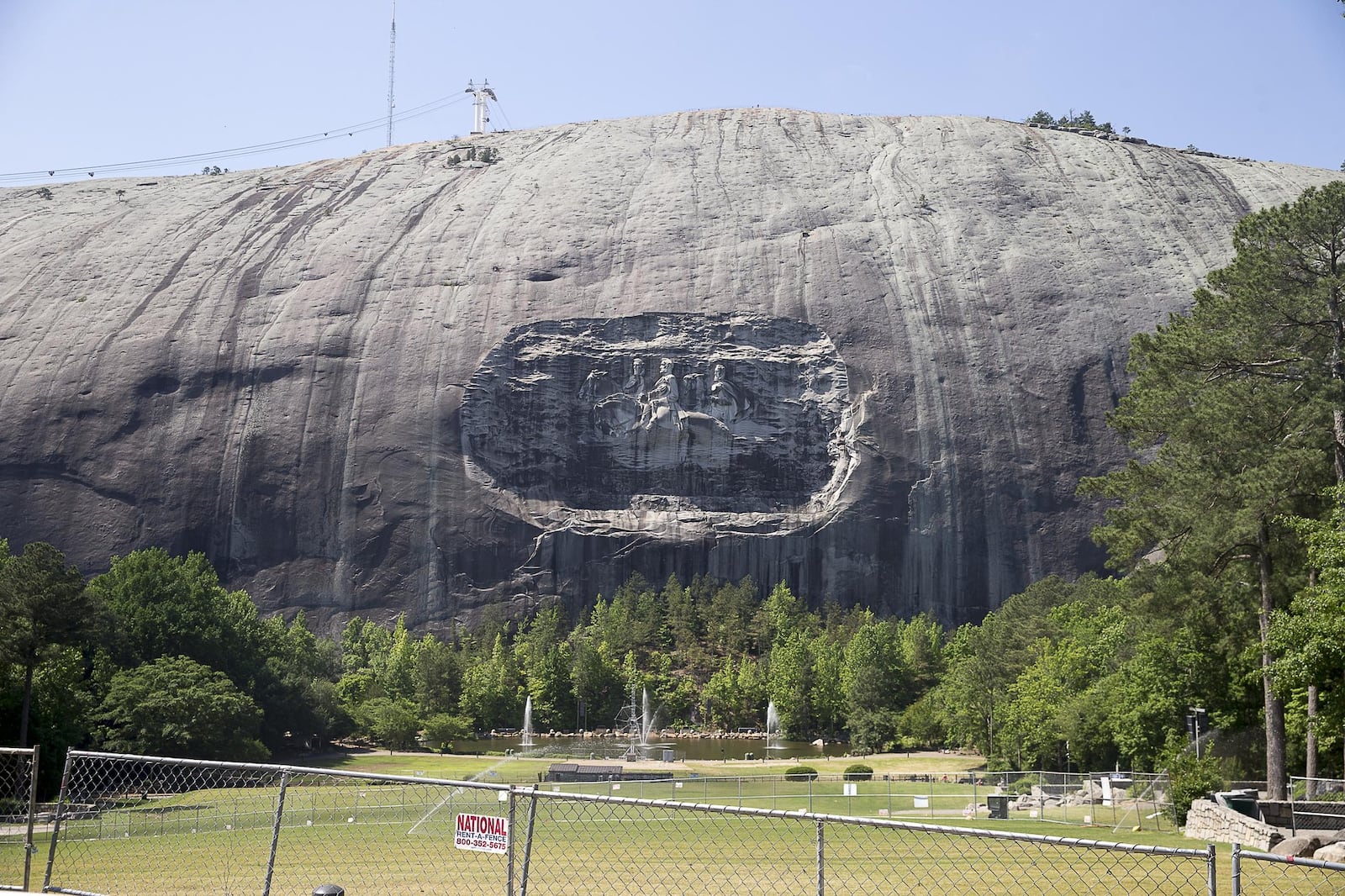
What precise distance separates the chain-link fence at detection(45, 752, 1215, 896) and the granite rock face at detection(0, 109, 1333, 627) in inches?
2668

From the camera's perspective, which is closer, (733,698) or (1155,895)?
(1155,895)

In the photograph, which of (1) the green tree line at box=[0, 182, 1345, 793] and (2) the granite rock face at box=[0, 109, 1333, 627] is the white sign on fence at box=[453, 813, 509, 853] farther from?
(2) the granite rock face at box=[0, 109, 1333, 627]

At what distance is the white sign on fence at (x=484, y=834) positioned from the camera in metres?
7.85

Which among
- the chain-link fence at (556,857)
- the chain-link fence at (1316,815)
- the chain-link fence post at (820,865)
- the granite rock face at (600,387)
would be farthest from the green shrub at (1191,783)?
the granite rock face at (600,387)

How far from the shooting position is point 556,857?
1479 centimetres

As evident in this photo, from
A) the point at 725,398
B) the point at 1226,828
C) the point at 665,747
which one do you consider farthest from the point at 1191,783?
the point at 725,398

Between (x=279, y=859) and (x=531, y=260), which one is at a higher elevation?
(x=531, y=260)

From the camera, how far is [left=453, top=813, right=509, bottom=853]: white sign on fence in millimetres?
7848

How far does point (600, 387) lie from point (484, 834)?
8475cm

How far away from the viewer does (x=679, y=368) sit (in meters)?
91.9

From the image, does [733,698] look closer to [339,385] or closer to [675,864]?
[339,385]

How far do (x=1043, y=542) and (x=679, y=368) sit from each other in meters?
30.8

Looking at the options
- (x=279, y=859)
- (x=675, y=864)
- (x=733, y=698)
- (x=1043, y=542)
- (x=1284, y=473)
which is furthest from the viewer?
(x=1043, y=542)

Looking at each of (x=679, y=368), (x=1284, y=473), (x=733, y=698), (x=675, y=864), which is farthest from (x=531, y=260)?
(x=675, y=864)
